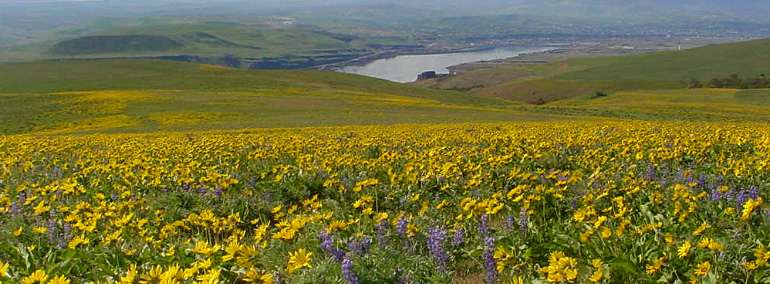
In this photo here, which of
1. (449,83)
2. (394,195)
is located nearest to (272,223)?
(394,195)

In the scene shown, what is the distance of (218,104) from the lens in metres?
44.9

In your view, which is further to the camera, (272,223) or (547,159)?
(547,159)

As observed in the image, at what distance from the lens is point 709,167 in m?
6.80

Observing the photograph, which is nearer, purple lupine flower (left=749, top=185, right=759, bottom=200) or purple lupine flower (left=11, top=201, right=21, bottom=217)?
purple lupine flower (left=749, top=185, right=759, bottom=200)

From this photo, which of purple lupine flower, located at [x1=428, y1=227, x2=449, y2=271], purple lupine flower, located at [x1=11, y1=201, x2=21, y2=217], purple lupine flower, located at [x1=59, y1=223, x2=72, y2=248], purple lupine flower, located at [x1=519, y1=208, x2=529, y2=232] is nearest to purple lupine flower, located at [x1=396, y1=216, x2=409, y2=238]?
purple lupine flower, located at [x1=428, y1=227, x2=449, y2=271]

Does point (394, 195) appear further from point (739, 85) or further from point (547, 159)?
point (739, 85)

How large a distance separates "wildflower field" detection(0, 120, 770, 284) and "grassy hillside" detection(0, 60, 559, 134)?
2442 cm

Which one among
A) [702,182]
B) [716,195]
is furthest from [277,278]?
[702,182]

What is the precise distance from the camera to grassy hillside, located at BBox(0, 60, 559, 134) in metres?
34.8

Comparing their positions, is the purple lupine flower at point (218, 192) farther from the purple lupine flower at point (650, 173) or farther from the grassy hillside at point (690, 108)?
the grassy hillside at point (690, 108)

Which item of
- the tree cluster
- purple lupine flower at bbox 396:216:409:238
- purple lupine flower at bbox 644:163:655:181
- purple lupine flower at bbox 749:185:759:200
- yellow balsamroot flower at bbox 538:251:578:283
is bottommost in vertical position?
the tree cluster

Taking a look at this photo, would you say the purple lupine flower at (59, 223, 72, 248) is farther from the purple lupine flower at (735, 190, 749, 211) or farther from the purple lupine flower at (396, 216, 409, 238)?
the purple lupine flower at (735, 190, 749, 211)

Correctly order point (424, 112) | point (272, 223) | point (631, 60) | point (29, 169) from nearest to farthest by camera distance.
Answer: point (272, 223), point (29, 169), point (424, 112), point (631, 60)

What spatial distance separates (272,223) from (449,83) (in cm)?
10837
